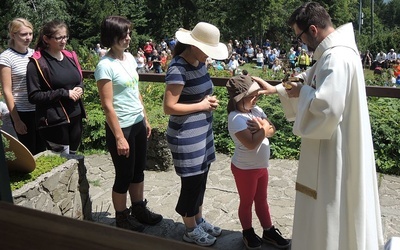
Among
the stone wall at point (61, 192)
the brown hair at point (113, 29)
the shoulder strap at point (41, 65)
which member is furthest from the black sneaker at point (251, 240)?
the shoulder strap at point (41, 65)

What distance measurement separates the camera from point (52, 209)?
323 cm

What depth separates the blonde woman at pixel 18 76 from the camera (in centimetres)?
354

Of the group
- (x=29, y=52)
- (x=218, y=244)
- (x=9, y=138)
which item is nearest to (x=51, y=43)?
(x=29, y=52)

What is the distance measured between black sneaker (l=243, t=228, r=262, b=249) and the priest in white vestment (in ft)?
3.00

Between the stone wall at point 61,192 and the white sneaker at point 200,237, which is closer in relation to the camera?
the stone wall at point 61,192

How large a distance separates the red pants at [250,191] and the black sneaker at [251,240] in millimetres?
44

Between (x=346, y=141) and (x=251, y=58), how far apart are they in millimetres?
35800

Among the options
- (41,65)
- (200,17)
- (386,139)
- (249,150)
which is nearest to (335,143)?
(249,150)

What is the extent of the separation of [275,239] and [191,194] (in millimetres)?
739

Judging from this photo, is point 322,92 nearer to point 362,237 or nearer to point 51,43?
point 362,237

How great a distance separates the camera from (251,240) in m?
3.27

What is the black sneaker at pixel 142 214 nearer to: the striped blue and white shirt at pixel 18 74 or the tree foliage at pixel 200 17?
the striped blue and white shirt at pixel 18 74

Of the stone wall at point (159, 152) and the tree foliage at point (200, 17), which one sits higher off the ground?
the tree foliage at point (200, 17)

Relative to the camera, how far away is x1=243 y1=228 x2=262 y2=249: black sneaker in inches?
128
